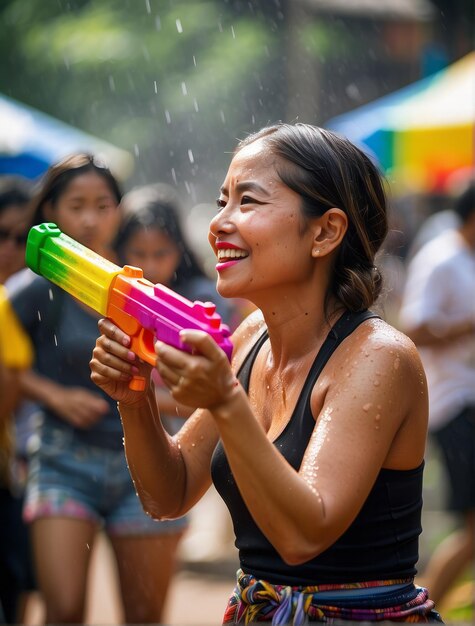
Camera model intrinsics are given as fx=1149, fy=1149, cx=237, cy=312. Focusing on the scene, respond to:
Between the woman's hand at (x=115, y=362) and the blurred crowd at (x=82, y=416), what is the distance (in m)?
1.55

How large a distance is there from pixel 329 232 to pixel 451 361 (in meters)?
3.55

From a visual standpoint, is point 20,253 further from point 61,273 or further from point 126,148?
point 126,148

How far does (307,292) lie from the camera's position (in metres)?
2.87

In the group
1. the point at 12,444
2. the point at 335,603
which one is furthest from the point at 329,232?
the point at 12,444

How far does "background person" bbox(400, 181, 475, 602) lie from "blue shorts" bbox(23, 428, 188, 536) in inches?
77.8

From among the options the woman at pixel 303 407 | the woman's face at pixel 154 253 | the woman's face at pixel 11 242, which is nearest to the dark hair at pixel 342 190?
the woman at pixel 303 407

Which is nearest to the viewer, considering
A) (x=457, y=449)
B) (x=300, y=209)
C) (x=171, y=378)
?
(x=171, y=378)

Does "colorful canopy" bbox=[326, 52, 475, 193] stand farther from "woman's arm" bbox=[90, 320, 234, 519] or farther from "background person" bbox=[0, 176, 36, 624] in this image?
"woman's arm" bbox=[90, 320, 234, 519]

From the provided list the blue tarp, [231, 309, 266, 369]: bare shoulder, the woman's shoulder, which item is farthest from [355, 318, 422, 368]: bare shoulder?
the blue tarp

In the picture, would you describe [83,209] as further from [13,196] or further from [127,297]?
[127,297]

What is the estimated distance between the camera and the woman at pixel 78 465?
173 inches

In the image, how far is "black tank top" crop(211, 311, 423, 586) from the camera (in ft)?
8.67

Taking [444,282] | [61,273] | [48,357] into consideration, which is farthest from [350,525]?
[444,282]

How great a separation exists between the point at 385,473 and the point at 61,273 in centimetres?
97
